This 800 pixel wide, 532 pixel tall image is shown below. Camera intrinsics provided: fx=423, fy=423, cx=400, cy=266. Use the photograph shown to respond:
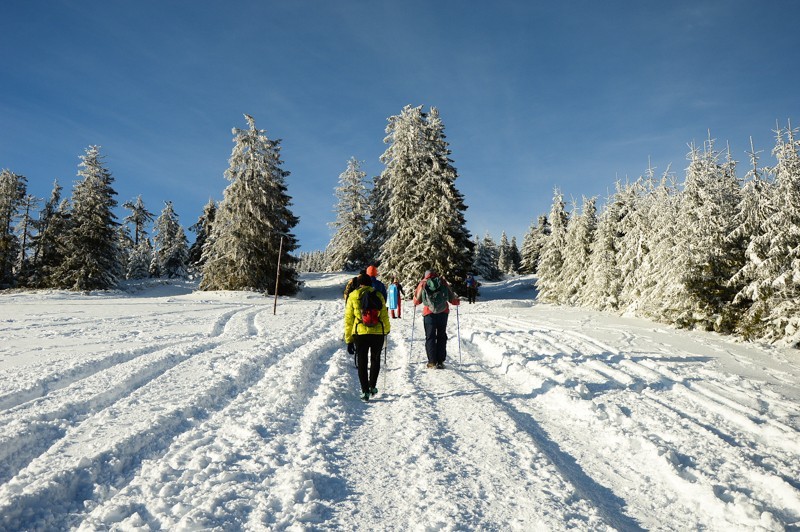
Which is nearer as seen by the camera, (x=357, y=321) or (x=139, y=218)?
(x=357, y=321)

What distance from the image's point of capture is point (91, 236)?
31.8 metres

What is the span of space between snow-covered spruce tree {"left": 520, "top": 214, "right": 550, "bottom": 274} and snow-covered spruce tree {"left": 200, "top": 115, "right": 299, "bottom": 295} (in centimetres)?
3775

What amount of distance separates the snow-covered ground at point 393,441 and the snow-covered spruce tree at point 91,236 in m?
27.2

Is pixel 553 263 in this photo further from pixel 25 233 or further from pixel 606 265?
pixel 25 233

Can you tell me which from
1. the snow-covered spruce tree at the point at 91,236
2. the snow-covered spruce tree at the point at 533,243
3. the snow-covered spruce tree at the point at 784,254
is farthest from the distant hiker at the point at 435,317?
the snow-covered spruce tree at the point at 533,243

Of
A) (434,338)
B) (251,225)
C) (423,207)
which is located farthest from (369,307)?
(251,225)

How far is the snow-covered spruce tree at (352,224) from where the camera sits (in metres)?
43.2

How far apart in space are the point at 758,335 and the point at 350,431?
1204 cm

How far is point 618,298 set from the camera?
21484mm

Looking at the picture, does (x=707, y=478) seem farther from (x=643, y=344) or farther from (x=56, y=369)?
(x=56, y=369)

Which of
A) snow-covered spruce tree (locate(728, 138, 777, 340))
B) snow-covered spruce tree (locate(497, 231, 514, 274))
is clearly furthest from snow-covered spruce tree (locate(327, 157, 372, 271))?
snow-covered spruce tree (locate(497, 231, 514, 274))

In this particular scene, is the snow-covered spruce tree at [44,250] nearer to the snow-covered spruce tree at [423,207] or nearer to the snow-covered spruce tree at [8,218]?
the snow-covered spruce tree at [8,218]

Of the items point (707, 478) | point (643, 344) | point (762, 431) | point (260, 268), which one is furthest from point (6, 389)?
point (260, 268)

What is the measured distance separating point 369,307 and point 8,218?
158 feet
